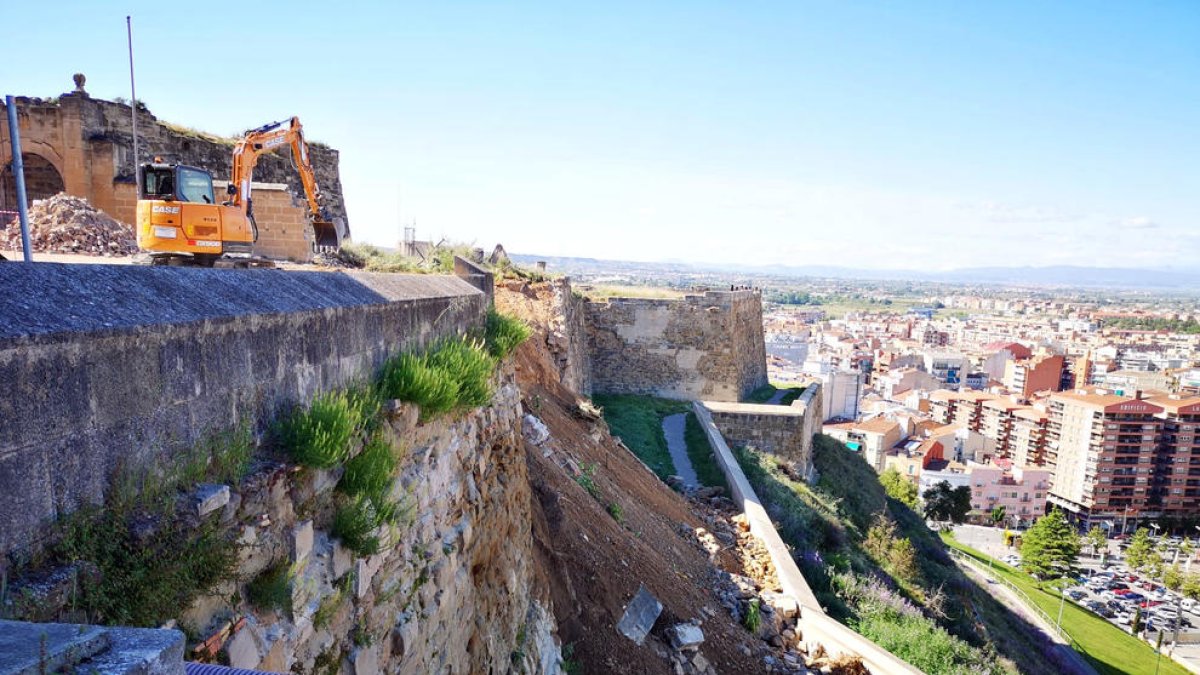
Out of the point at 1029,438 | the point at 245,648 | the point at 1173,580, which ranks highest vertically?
the point at 245,648

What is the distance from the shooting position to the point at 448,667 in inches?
152

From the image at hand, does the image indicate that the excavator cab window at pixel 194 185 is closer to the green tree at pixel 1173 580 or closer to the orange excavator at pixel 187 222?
the orange excavator at pixel 187 222

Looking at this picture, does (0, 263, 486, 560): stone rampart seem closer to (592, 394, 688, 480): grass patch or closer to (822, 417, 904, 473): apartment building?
(592, 394, 688, 480): grass patch

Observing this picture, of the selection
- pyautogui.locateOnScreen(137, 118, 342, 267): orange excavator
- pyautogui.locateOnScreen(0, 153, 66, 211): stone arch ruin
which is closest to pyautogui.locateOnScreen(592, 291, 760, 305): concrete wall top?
pyautogui.locateOnScreen(0, 153, 66, 211): stone arch ruin

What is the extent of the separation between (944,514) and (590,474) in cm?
5117

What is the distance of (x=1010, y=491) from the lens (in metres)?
58.2

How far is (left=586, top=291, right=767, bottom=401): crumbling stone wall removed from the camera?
21.0 m

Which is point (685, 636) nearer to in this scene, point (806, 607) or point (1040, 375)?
point (806, 607)

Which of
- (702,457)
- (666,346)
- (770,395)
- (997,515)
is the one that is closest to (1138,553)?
(997,515)

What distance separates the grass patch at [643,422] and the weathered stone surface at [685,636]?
7.19 m

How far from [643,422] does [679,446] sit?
1.59m

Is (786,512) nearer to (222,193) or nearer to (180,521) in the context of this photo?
(222,193)

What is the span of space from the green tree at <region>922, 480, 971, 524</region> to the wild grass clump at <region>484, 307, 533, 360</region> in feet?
174

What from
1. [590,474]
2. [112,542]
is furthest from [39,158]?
[112,542]
